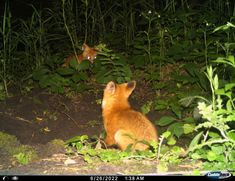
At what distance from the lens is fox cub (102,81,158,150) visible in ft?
17.2

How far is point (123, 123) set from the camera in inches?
216

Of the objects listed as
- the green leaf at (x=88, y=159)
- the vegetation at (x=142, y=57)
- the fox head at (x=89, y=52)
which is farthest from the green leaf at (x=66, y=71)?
the green leaf at (x=88, y=159)

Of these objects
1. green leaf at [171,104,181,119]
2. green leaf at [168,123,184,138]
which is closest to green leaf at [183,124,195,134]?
green leaf at [168,123,184,138]

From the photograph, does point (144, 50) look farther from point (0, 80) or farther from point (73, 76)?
point (0, 80)

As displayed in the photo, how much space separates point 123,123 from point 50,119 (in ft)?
5.74

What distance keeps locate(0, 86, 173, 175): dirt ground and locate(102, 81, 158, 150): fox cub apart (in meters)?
0.69

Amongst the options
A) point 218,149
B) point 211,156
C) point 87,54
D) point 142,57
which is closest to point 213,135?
point 218,149

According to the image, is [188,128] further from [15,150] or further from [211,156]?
[15,150]

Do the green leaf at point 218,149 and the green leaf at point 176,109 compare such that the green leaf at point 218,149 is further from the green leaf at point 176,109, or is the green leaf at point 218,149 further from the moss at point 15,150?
the green leaf at point 176,109

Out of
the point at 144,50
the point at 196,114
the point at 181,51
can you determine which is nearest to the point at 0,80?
the point at 144,50

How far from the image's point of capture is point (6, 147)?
5160 mm

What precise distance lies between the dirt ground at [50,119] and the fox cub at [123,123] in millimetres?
694

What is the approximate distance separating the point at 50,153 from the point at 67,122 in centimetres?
189

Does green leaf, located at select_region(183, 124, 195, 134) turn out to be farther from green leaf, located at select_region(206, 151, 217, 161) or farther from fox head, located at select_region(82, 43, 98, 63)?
fox head, located at select_region(82, 43, 98, 63)
